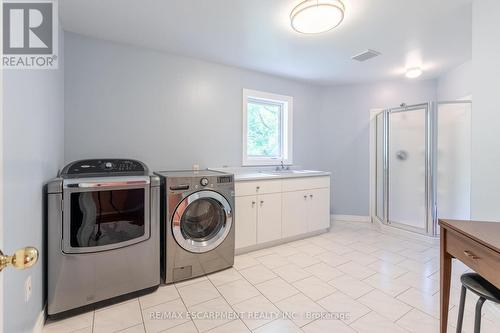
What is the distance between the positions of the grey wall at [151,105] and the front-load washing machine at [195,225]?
2.24 feet

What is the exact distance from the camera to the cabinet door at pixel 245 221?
106 inches

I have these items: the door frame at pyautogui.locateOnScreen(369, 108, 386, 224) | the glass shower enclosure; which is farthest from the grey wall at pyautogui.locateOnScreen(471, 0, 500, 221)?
the door frame at pyautogui.locateOnScreen(369, 108, 386, 224)

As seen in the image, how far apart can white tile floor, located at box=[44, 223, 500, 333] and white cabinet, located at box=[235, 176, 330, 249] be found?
278 millimetres

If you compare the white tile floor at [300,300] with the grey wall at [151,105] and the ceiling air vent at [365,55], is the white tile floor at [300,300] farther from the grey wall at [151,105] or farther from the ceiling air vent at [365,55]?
the ceiling air vent at [365,55]

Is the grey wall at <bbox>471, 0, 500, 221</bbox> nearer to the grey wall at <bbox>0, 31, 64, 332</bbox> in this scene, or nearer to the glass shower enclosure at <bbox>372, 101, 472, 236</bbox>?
the glass shower enclosure at <bbox>372, 101, 472, 236</bbox>

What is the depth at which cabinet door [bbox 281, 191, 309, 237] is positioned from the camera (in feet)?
10.1

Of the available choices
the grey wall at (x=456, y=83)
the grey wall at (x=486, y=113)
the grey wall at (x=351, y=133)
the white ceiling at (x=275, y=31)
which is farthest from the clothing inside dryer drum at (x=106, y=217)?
the grey wall at (x=456, y=83)

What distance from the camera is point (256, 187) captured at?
280 cm

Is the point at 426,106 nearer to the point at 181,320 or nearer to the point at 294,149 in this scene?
the point at 294,149

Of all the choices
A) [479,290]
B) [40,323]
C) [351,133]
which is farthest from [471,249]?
[351,133]

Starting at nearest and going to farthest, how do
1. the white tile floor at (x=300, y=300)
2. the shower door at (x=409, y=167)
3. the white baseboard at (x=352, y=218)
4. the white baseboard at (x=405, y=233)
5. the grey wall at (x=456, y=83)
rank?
the white tile floor at (x=300, y=300) → the grey wall at (x=456, y=83) → the white baseboard at (x=405, y=233) → the shower door at (x=409, y=167) → the white baseboard at (x=352, y=218)

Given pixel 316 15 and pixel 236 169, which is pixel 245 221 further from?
pixel 316 15

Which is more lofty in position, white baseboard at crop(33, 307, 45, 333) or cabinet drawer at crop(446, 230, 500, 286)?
cabinet drawer at crop(446, 230, 500, 286)

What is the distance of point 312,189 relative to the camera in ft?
11.0
